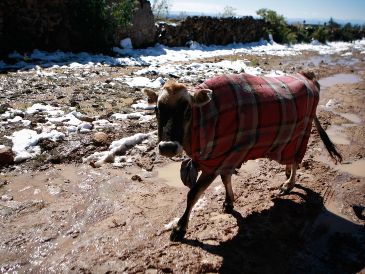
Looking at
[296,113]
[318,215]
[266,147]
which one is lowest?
[318,215]

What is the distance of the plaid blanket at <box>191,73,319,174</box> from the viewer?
3.38 m

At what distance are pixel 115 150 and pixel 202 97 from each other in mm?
2556

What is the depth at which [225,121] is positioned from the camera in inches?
134

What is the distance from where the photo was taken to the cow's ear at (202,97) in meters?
3.18

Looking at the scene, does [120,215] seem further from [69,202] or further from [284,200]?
[284,200]

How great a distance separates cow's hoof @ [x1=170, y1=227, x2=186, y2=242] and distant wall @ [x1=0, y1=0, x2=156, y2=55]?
32.7 ft

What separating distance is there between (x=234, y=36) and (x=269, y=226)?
19946 mm

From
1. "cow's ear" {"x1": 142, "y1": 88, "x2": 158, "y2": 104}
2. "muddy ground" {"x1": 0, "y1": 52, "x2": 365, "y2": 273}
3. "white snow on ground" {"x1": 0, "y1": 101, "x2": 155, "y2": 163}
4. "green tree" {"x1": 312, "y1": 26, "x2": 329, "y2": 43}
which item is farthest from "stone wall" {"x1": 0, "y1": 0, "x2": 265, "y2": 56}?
"green tree" {"x1": 312, "y1": 26, "x2": 329, "y2": 43}

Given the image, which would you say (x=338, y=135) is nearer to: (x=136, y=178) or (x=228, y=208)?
(x=228, y=208)

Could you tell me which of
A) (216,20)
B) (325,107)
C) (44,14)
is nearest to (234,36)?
(216,20)

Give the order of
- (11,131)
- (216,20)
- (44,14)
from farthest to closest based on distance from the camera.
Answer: (216,20), (44,14), (11,131)

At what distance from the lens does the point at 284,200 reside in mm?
4398

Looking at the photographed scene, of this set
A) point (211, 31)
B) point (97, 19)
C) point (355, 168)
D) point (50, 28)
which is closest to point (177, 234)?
point (355, 168)

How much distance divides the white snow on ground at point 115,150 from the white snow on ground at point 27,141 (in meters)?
0.76
